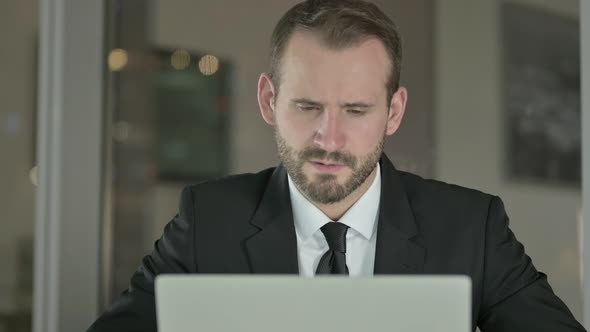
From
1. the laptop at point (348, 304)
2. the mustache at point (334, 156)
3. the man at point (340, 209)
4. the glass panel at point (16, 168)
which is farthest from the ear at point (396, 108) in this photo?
the glass panel at point (16, 168)

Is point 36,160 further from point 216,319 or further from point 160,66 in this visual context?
point 216,319

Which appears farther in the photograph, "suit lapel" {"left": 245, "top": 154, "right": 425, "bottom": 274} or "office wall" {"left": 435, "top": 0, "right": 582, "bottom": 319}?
"office wall" {"left": 435, "top": 0, "right": 582, "bottom": 319}

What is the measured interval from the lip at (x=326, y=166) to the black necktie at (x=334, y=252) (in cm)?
15

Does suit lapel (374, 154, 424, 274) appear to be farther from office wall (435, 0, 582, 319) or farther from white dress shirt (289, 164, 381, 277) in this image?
office wall (435, 0, 582, 319)

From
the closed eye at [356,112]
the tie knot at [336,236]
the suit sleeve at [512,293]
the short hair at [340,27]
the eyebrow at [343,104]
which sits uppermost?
the short hair at [340,27]

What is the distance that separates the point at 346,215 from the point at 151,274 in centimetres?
48


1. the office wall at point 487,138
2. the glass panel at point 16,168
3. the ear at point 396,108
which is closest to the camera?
the ear at point 396,108

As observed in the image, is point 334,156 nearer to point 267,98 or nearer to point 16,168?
point 267,98

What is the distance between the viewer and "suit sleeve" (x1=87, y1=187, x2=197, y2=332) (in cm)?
192

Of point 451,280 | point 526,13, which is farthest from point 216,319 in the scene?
point 526,13

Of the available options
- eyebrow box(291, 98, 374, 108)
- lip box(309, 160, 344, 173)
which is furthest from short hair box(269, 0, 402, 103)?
lip box(309, 160, 344, 173)

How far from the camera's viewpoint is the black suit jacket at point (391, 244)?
1926 millimetres

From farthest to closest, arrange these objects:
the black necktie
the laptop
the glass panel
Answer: the glass panel → the black necktie → the laptop

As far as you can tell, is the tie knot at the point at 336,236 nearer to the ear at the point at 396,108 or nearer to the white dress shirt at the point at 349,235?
the white dress shirt at the point at 349,235
